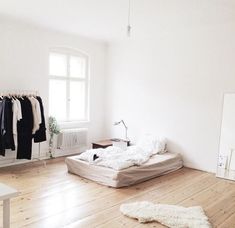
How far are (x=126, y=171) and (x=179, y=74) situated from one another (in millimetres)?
2286

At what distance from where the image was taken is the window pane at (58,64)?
5.49m

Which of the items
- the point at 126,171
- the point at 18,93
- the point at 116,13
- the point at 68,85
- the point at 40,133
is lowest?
the point at 126,171

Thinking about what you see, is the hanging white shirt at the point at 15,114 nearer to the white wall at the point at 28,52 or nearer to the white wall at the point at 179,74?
the white wall at the point at 28,52

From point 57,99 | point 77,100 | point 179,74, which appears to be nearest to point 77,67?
point 77,100

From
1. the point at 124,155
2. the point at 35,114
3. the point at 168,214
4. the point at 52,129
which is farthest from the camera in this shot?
the point at 52,129

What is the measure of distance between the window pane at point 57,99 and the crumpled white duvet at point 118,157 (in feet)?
5.13

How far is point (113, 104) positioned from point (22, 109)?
7.91 feet

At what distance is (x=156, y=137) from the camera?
5340mm

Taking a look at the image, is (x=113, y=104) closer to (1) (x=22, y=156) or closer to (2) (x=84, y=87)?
(2) (x=84, y=87)

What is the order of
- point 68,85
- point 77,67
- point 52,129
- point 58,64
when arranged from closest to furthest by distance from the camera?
1. point 52,129
2. point 58,64
3. point 68,85
4. point 77,67

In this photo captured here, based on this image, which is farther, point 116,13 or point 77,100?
point 77,100

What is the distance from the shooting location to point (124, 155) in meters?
4.48

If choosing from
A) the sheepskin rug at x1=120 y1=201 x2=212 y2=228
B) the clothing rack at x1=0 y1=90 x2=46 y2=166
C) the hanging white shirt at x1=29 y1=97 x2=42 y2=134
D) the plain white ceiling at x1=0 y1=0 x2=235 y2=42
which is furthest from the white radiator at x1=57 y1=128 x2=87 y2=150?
the sheepskin rug at x1=120 y1=201 x2=212 y2=228

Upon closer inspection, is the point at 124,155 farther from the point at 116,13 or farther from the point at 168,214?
the point at 116,13
